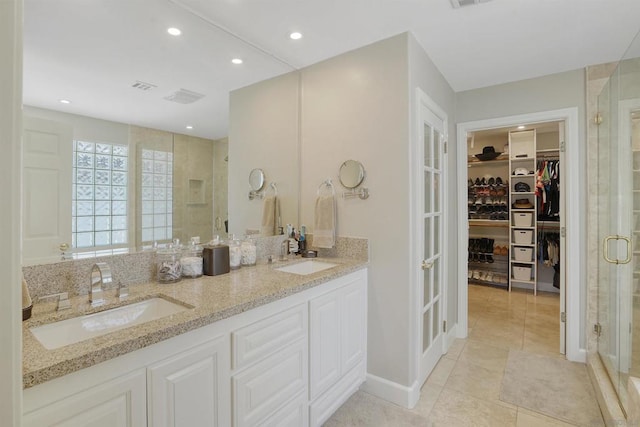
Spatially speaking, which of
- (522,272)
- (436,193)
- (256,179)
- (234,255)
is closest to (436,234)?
(436,193)

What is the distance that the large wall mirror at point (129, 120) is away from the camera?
1.35m

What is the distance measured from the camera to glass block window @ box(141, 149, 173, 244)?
169cm

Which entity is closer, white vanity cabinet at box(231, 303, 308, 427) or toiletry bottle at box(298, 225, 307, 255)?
white vanity cabinet at box(231, 303, 308, 427)

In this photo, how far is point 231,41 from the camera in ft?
6.79

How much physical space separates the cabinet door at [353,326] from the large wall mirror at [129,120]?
101 cm

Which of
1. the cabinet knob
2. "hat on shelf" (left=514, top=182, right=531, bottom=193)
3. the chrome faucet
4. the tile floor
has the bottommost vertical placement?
the tile floor

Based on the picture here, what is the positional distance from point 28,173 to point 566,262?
149 inches

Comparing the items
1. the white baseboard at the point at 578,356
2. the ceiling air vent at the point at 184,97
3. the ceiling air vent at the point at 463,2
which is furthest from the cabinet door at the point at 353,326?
the white baseboard at the point at 578,356

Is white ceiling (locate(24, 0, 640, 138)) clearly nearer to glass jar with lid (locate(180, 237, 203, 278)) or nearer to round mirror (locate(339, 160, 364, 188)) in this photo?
glass jar with lid (locate(180, 237, 203, 278))

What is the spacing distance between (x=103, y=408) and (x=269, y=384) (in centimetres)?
70

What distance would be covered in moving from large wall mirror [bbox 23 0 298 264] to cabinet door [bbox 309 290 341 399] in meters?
0.90

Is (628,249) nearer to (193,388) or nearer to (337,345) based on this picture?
(337,345)

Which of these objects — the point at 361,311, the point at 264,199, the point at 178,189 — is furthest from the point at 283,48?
the point at 361,311

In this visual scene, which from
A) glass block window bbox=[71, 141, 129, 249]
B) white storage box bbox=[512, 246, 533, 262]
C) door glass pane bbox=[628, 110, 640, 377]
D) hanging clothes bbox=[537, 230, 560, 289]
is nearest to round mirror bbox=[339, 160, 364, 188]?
glass block window bbox=[71, 141, 129, 249]
